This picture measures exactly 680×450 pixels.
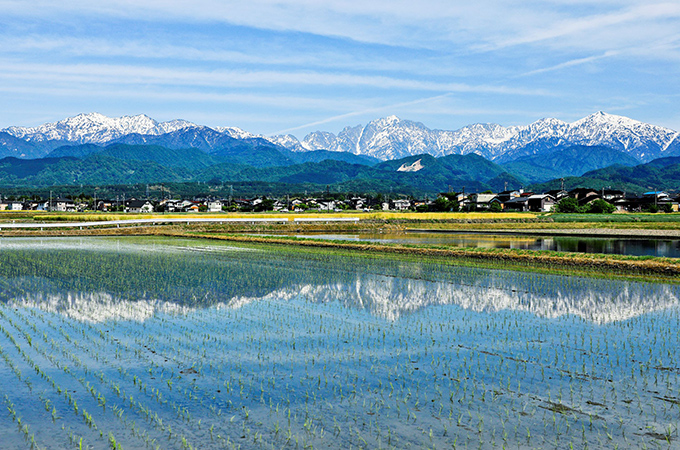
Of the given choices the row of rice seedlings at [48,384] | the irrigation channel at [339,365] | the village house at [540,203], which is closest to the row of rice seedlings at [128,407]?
the irrigation channel at [339,365]

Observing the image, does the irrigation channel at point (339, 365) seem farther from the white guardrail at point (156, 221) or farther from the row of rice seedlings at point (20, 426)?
the white guardrail at point (156, 221)

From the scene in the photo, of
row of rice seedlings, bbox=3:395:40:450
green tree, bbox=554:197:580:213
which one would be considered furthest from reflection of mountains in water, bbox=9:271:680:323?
green tree, bbox=554:197:580:213

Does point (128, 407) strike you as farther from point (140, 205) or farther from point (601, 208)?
point (140, 205)

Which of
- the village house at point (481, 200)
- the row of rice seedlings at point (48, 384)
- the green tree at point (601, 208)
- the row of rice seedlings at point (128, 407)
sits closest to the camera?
the row of rice seedlings at point (128, 407)

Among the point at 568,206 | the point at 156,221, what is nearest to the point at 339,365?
the point at 156,221

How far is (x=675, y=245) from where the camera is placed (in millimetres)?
31922

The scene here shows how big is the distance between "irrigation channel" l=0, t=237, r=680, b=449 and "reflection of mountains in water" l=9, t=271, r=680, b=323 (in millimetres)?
86

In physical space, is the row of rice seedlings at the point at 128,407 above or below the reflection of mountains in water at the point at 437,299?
above

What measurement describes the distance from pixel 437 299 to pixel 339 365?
256 inches

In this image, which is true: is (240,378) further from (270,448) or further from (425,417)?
(425,417)

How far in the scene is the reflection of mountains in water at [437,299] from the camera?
12938 millimetres

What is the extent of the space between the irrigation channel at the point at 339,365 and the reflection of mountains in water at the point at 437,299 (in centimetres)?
9

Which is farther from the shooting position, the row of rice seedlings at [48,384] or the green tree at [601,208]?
the green tree at [601,208]

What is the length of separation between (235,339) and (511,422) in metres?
5.66
